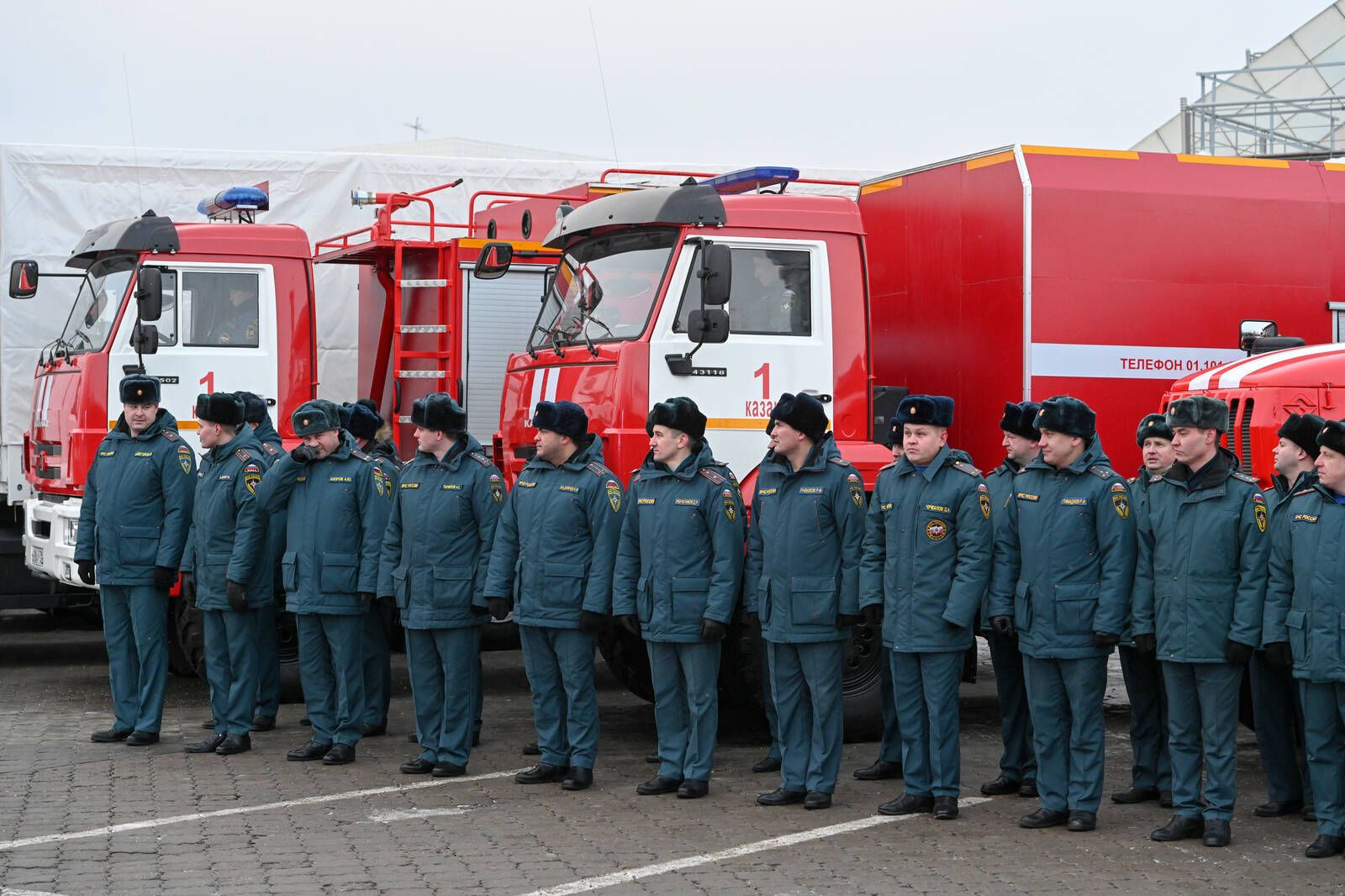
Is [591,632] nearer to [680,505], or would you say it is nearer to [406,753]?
[680,505]

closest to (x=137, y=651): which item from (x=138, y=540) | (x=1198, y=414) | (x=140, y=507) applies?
(x=138, y=540)

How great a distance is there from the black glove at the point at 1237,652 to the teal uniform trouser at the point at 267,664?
17.4 ft

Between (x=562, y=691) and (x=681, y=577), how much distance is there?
1009mm

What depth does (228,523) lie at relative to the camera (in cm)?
913

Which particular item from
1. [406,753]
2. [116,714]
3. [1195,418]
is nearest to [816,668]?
[1195,418]

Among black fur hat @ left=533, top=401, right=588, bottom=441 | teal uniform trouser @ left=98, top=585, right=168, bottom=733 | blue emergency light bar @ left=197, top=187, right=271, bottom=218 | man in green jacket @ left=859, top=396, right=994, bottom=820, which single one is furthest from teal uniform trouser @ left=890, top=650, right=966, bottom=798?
blue emergency light bar @ left=197, top=187, right=271, bottom=218

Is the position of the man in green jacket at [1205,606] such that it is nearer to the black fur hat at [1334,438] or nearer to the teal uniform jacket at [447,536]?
the black fur hat at [1334,438]

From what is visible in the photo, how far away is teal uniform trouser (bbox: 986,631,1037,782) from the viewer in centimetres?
796

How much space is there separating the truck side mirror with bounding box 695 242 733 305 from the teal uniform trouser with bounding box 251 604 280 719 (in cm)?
316

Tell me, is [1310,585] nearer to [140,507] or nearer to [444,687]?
[444,687]

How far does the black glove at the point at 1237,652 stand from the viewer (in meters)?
6.77

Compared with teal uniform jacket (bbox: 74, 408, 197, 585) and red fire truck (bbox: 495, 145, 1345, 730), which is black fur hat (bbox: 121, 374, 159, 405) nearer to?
teal uniform jacket (bbox: 74, 408, 197, 585)

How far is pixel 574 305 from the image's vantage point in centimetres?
938

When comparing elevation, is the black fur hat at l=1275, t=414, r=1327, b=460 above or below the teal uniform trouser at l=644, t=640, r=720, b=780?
above
